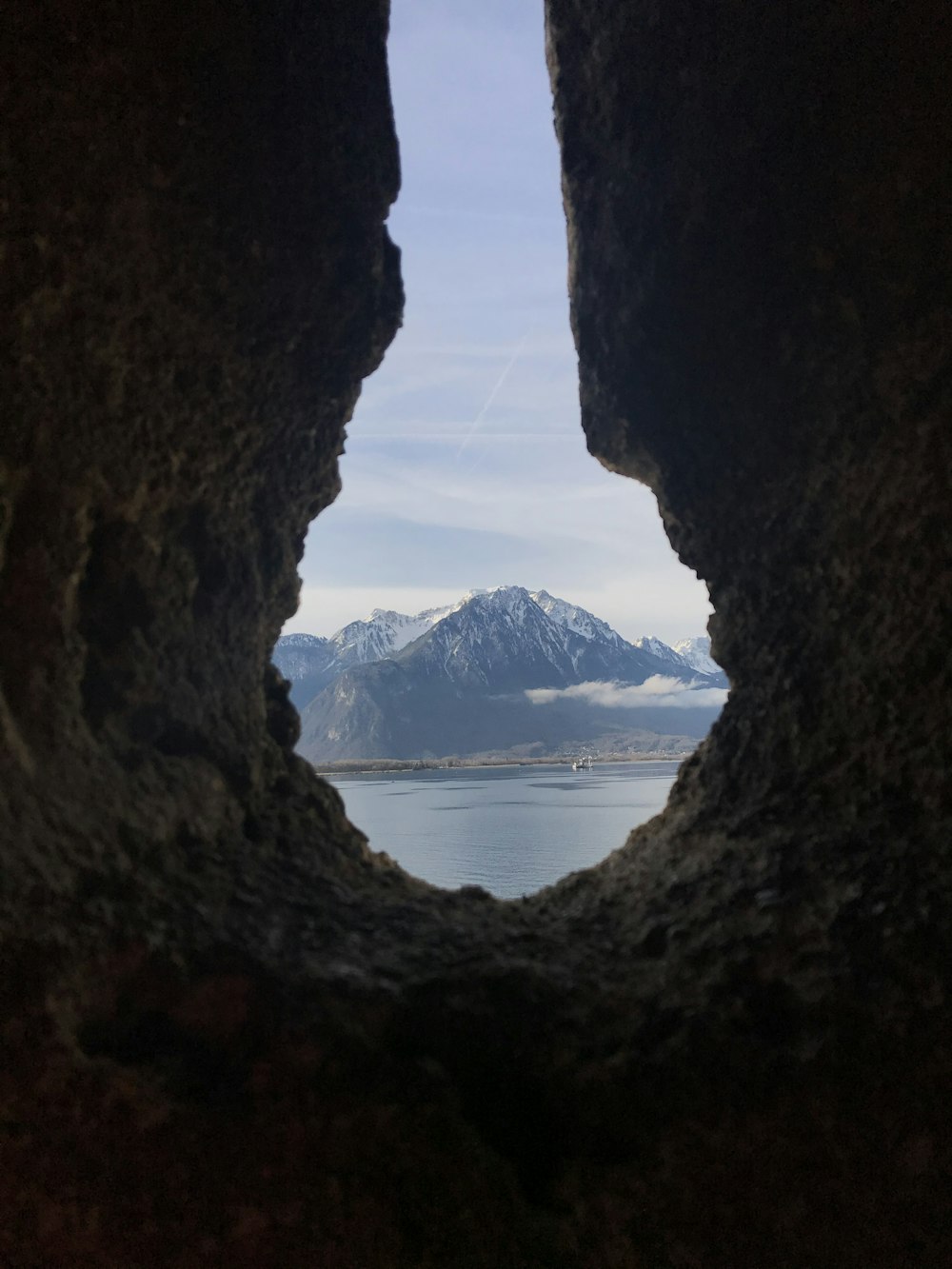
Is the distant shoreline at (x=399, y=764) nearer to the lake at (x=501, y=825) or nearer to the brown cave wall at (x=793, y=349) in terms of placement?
the lake at (x=501, y=825)

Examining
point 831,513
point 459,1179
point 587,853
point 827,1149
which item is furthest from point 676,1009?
point 587,853

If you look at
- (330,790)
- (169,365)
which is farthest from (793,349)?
(330,790)

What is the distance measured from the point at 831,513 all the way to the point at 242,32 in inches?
76.5

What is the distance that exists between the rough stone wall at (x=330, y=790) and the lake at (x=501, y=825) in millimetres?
866

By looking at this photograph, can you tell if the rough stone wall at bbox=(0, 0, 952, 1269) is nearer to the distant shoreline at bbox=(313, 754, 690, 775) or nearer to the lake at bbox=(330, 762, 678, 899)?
the lake at bbox=(330, 762, 678, 899)

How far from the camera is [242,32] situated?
6.63 feet

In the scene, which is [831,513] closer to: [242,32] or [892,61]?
[892,61]

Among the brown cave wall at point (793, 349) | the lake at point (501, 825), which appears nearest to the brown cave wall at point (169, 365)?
the brown cave wall at point (793, 349)

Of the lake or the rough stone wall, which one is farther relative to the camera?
the lake

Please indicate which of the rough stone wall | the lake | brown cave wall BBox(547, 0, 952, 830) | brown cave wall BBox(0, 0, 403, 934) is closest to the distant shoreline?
the lake

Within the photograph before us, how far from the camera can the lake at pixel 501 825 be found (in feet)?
15.8

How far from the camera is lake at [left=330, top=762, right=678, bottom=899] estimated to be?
481 centimetres

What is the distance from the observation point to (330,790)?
248cm

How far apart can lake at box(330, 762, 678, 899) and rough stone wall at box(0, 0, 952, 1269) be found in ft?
2.84
